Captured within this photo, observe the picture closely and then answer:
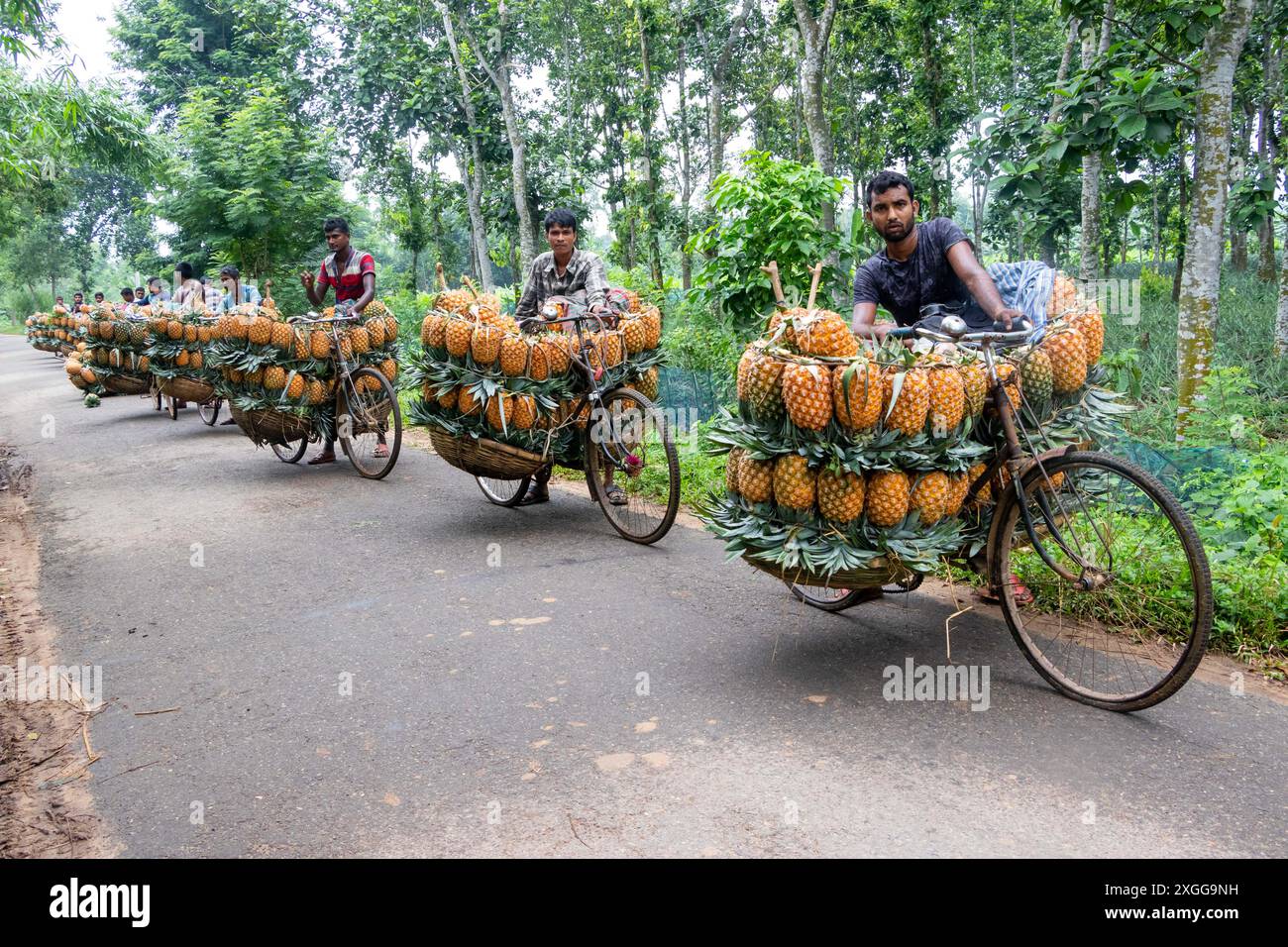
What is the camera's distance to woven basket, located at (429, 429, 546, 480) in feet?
20.7

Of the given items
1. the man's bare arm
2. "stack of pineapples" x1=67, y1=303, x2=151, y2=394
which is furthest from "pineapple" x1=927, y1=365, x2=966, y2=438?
"stack of pineapples" x1=67, y1=303, x2=151, y2=394

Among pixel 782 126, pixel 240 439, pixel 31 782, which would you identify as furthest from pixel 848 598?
pixel 782 126

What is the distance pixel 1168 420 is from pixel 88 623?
882 cm

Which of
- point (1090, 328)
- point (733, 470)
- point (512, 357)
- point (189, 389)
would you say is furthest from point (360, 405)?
point (1090, 328)

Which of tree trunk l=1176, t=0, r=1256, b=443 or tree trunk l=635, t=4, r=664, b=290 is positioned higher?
tree trunk l=635, t=4, r=664, b=290

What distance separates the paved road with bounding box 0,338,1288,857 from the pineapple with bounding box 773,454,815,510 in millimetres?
823

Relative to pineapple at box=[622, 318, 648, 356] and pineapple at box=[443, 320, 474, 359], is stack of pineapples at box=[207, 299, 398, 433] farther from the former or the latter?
pineapple at box=[622, 318, 648, 356]

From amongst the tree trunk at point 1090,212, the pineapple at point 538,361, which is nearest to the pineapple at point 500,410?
the pineapple at point 538,361

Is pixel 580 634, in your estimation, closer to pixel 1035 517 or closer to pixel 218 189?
pixel 1035 517

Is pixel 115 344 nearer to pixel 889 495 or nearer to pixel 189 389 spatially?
pixel 189 389

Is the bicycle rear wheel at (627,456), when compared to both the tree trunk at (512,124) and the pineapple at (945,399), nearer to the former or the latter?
the pineapple at (945,399)

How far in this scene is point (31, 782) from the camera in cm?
335

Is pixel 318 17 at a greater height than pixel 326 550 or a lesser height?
greater

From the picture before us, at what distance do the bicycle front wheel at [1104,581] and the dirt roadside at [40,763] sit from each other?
363cm
